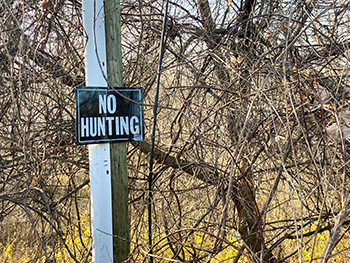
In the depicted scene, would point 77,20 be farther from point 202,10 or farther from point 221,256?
point 221,256

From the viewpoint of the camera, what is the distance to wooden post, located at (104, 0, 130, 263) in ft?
7.13

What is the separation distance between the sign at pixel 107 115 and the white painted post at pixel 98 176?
0.24 ft

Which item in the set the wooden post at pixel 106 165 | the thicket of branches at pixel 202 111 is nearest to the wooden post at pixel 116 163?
the wooden post at pixel 106 165

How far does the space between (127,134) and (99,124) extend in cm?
22

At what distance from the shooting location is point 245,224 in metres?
3.63

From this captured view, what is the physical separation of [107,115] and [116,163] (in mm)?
343

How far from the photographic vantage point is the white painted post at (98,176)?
81.6 inches

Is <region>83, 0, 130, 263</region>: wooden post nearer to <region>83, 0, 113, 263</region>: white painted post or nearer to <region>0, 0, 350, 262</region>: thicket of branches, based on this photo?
<region>83, 0, 113, 263</region>: white painted post

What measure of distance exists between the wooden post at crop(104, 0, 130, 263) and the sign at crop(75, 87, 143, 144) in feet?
0.29

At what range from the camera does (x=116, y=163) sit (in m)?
2.19

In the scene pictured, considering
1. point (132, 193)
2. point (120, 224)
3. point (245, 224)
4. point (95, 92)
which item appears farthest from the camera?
point (245, 224)

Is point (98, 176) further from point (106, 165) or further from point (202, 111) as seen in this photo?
point (202, 111)

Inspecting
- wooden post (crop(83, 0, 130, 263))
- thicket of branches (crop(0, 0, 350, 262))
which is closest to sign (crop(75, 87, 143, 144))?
wooden post (crop(83, 0, 130, 263))

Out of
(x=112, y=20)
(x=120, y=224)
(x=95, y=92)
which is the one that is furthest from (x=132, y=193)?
(x=112, y=20)
